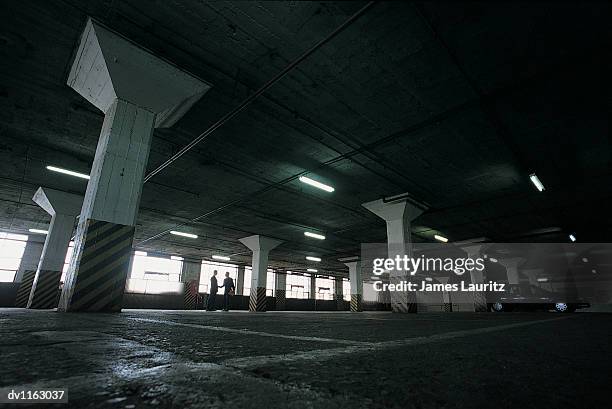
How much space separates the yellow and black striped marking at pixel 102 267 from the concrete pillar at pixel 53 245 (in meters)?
9.93

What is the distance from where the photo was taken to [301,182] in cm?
1289

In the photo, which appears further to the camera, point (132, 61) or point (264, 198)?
point (264, 198)

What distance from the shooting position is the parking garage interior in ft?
3.81

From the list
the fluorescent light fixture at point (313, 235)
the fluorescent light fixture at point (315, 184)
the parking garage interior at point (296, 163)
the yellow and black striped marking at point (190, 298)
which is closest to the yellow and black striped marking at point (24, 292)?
the parking garage interior at point (296, 163)

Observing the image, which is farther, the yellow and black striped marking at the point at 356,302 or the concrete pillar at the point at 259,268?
the yellow and black striped marking at the point at 356,302

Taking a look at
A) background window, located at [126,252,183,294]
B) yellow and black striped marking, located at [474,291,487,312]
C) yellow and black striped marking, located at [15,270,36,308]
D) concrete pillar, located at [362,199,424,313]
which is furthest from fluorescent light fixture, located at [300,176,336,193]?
background window, located at [126,252,183,294]

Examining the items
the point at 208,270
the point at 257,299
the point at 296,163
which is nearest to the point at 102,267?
the point at 296,163

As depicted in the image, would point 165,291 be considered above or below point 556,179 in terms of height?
below

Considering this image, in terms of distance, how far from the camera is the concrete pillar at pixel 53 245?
13.5 metres

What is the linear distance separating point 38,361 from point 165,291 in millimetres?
25102

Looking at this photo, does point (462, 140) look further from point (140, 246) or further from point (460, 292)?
point (140, 246)

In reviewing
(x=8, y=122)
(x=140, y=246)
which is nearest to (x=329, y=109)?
(x=8, y=122)

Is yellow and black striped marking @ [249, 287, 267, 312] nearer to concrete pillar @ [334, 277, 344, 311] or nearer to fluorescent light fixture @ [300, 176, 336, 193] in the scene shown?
fluorescent light fixture @ [300, 176, 336, 193]

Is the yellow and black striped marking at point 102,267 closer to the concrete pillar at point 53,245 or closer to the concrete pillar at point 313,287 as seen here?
the concrete pillar at point 53,245
